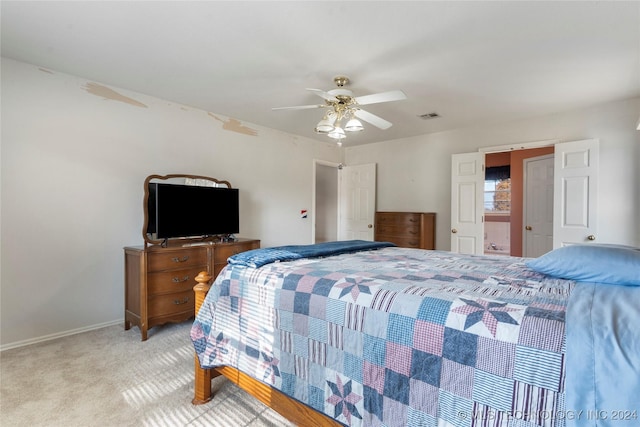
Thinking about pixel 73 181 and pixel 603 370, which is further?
pixel 73 181

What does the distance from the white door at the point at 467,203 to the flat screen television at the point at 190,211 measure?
3.13 metres

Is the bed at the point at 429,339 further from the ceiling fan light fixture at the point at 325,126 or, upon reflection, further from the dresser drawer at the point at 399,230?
the dresser drawer at the point at 399,230

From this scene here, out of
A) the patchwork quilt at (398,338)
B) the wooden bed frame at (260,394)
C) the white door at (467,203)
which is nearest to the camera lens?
the patchwork quilt at (398,338)

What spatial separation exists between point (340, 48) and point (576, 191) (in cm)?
326

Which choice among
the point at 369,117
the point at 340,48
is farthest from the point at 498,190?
the point at 340,48

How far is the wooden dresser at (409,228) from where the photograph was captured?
457 cm

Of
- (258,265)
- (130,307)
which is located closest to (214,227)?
(130,307)

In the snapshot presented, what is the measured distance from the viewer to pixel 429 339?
3.42 feet

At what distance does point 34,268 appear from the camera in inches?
106

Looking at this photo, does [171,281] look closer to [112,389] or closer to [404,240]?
[112,389]

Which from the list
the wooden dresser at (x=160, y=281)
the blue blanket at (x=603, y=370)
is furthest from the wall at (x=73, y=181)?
the blue blanket at (x=603, y=370)

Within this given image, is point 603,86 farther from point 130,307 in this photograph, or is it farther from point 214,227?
point 130,307

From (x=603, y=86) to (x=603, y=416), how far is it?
3.55m

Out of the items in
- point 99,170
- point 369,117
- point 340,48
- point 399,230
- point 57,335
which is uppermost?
point 340,48
